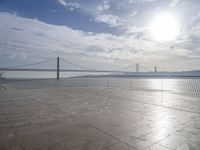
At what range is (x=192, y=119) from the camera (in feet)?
9.43

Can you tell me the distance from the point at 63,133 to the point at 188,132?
1.95 metres

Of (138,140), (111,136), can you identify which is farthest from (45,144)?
(138,140)

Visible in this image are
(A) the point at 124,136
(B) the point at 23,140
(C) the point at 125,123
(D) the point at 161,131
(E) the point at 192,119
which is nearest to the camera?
(B) the point at 23,140

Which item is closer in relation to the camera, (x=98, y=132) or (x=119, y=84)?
(x=98, y=132)

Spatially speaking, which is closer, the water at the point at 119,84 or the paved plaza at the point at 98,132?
the paved plaza at the point at 98,132

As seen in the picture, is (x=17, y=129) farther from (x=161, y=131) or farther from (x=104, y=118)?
(x=161, y=131)

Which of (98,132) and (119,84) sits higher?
(119,84)

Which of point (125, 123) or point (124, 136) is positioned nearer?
point (124, 136)

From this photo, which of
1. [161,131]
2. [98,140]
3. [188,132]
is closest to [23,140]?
[98,140]

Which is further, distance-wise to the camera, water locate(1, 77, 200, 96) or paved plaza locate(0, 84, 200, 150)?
water locate(1, 77, 200, 96)

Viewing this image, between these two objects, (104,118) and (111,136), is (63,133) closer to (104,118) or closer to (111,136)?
(111,136)

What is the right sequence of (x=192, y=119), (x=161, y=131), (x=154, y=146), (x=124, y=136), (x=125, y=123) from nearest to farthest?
1. (x=154, y=146)
2. (x=124, y=136)
3. (x=161, y=131)
4. (x=125, y=123)
5. (x=192, y=119)

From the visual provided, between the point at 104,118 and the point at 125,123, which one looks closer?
the point at 125,123

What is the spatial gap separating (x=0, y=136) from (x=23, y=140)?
44 centimetres
